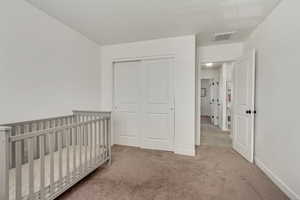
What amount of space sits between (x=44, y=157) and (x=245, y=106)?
3.24 m

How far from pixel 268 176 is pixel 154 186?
169 centimetres

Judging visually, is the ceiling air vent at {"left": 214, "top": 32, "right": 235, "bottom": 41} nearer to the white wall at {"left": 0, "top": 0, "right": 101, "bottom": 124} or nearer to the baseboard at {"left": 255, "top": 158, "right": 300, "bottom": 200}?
the baseboard at {"left": 255, "top": 158, "right": 300, "bottom": 200}

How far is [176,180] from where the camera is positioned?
2.07 meters

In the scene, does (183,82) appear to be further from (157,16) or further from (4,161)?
(4,161)

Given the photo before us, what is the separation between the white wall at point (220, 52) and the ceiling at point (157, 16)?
0.44 m

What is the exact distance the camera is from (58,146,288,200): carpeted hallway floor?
175cm

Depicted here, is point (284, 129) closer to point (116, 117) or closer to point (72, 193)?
point (72, 193)

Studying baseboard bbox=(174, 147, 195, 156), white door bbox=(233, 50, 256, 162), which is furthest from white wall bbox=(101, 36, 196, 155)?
white door bbox=(233, 50, 256, 162)

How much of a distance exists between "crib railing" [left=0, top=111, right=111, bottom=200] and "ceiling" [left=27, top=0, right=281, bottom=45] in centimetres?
158

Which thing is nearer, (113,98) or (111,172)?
(111,172)

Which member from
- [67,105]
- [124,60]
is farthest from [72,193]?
[124,60]

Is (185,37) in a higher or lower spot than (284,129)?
higher

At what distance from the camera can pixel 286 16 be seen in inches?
70.6

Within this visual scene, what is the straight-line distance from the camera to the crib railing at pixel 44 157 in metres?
1.18
